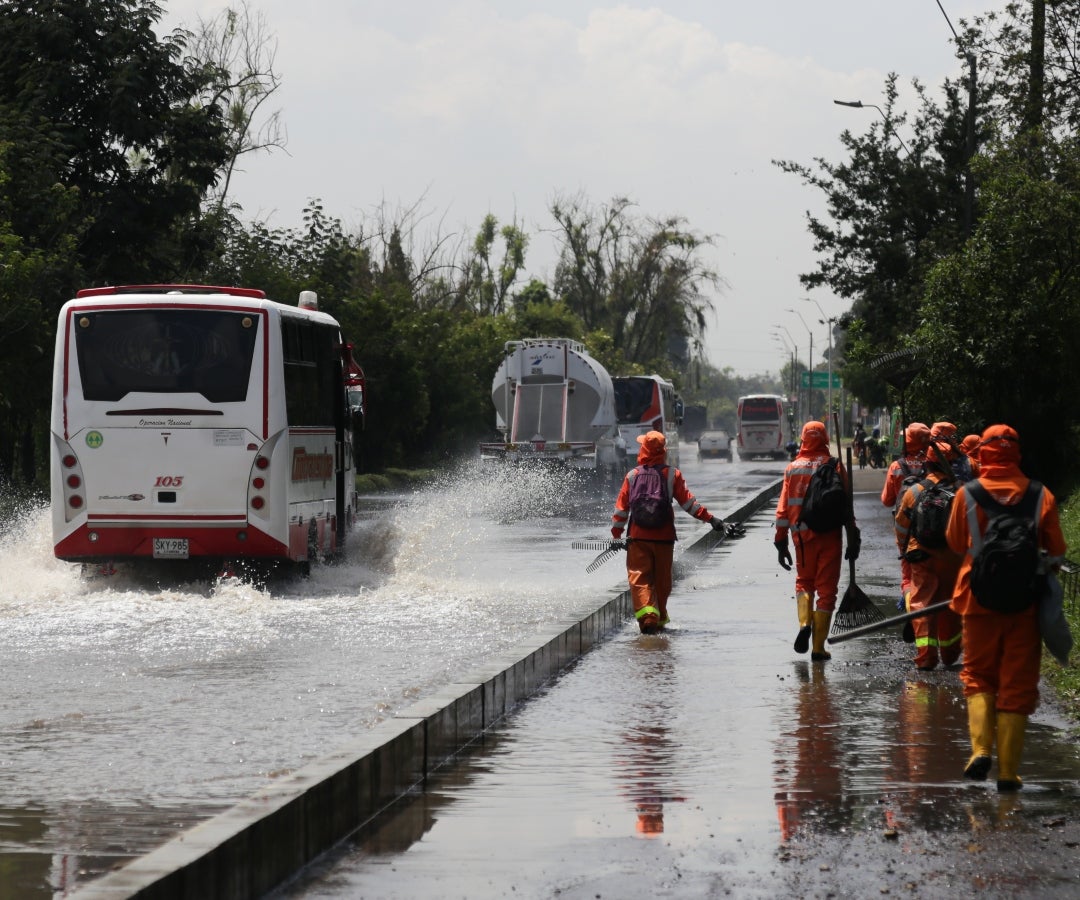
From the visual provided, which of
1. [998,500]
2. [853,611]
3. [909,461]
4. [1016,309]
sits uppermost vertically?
[1016,309]

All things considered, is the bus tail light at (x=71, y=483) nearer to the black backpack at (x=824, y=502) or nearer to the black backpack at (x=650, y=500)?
the black backpack at (x=650, y=500)

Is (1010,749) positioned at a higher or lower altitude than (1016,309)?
lower

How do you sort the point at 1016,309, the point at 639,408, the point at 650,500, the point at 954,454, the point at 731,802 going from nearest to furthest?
the point at 731,802, the point at 954,454, the point at 650,500, the point at 1016,309, the point at 639,408

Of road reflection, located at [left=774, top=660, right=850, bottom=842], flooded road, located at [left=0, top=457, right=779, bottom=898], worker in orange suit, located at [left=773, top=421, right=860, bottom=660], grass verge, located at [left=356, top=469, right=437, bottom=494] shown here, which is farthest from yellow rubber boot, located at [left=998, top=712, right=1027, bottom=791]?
grass verge, located at [left=356, top=469, right=437, bottom=494]

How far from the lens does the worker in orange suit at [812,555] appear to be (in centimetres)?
1231

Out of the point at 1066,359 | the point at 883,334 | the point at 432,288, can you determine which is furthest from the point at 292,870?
the point at 432,288

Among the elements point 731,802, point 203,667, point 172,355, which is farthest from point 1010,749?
point 172,355

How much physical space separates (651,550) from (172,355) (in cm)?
559

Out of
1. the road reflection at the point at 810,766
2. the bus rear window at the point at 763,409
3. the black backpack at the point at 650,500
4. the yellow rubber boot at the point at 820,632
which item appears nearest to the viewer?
the road reflection at the point at 810,766

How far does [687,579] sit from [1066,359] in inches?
518

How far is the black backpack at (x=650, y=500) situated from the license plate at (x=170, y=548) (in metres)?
4.79

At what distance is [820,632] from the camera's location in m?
12.3

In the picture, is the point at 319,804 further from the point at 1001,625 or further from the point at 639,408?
the point at 639,408

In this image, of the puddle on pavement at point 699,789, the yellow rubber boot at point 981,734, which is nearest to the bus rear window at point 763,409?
the puddle on pavement at point 699,789
